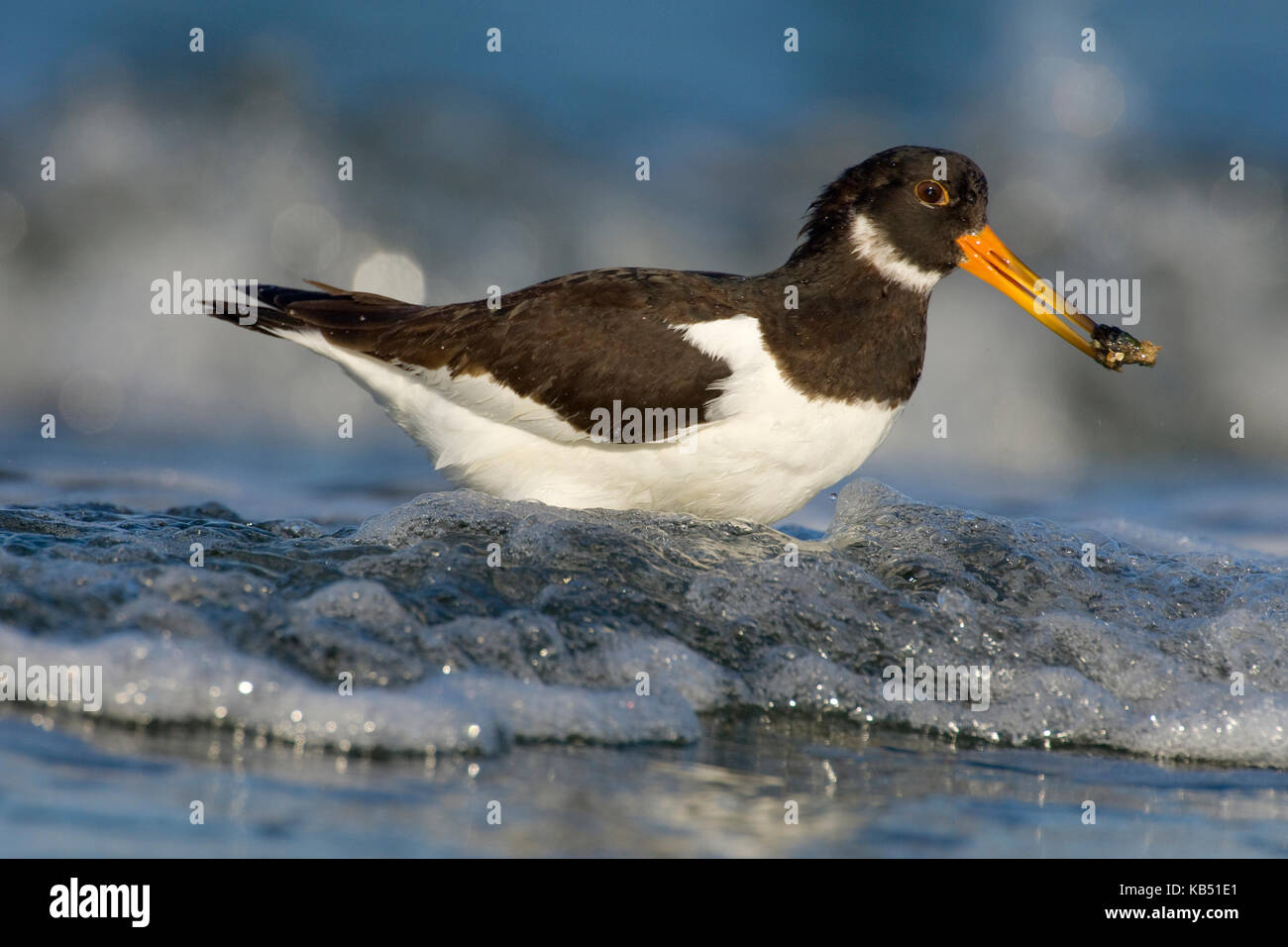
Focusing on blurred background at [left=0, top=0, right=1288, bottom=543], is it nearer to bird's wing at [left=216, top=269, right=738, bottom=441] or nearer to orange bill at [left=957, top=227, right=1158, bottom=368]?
bird's wing at [left=216, top=269, right=738, bottom=441]

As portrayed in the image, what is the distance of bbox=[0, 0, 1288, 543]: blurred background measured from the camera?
28.7ft

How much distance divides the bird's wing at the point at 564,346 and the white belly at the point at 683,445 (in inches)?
0.9

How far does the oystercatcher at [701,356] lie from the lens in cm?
470

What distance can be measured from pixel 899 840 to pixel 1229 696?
155cm

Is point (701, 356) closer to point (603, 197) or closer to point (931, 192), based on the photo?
point (931, 192)

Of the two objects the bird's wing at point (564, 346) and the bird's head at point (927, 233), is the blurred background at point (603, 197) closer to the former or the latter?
the bird's wing at point (564, 346)

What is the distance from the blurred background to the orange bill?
254cm

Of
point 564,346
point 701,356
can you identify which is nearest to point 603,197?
point 564,346

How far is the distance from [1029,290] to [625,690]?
266 centimetres

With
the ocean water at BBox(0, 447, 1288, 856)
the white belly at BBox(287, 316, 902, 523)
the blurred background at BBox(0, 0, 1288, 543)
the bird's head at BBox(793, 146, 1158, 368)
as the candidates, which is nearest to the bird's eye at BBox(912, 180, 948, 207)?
the bird's head at BBox(793, 146, 1158, 368)

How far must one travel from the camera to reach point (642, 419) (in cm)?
473

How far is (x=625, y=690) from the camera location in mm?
3525

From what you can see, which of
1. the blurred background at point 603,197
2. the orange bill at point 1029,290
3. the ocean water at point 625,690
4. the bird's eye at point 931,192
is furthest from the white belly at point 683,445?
the blurred background at point 603,197
